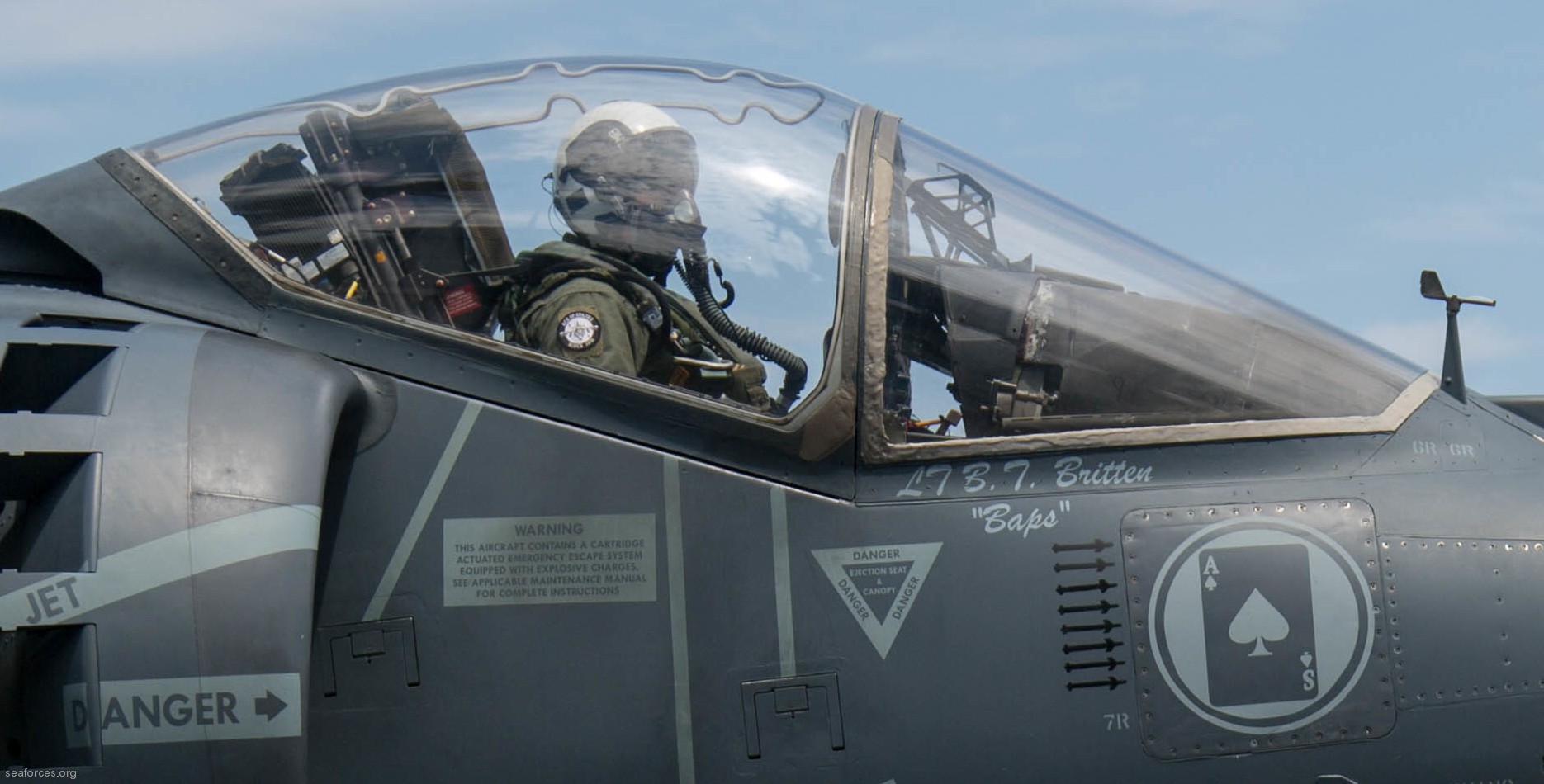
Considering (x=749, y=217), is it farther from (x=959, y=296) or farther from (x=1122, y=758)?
(x=1122, y=758)

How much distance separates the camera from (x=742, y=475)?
3.80m

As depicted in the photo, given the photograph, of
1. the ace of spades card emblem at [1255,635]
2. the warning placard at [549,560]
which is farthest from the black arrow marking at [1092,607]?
the warning placard at [549,560]

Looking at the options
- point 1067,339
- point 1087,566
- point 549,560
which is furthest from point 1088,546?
point 549,560

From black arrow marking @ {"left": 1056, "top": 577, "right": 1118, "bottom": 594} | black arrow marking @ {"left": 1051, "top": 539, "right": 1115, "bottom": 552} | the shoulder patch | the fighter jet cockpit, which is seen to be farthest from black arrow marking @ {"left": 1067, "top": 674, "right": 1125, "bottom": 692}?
the shoulder patch

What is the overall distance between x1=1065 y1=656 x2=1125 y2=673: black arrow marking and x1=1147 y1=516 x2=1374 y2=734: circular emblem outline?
97 mm

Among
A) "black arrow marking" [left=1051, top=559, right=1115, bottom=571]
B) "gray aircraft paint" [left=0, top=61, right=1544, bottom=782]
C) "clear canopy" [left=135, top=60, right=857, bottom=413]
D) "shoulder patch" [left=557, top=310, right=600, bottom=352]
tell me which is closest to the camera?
"gray aircraft paint" [left=0, top=61, right=1544, bottom=782]

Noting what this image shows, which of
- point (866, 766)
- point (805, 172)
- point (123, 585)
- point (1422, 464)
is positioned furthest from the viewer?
point (805, 172)

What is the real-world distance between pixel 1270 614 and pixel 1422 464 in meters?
0.66

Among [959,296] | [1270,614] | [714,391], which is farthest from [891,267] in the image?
[1270,614]

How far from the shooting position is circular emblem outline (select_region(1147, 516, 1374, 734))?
3.70 meters

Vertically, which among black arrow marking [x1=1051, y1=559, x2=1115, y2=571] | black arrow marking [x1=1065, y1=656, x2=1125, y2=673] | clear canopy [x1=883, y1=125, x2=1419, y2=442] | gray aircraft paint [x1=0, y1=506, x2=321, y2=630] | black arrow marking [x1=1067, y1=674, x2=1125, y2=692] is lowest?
black arrow marking [x1=1067, y1=674, x2=1125, y2=692]

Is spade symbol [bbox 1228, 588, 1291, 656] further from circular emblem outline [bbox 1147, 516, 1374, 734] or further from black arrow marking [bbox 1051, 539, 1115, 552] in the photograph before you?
black arrow marking [bbox 1051, 539, 1115, 552]

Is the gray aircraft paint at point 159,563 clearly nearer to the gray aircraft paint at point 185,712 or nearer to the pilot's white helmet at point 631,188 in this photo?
the gray aircraft paint at point 185,712

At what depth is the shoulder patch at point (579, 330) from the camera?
398 cm
